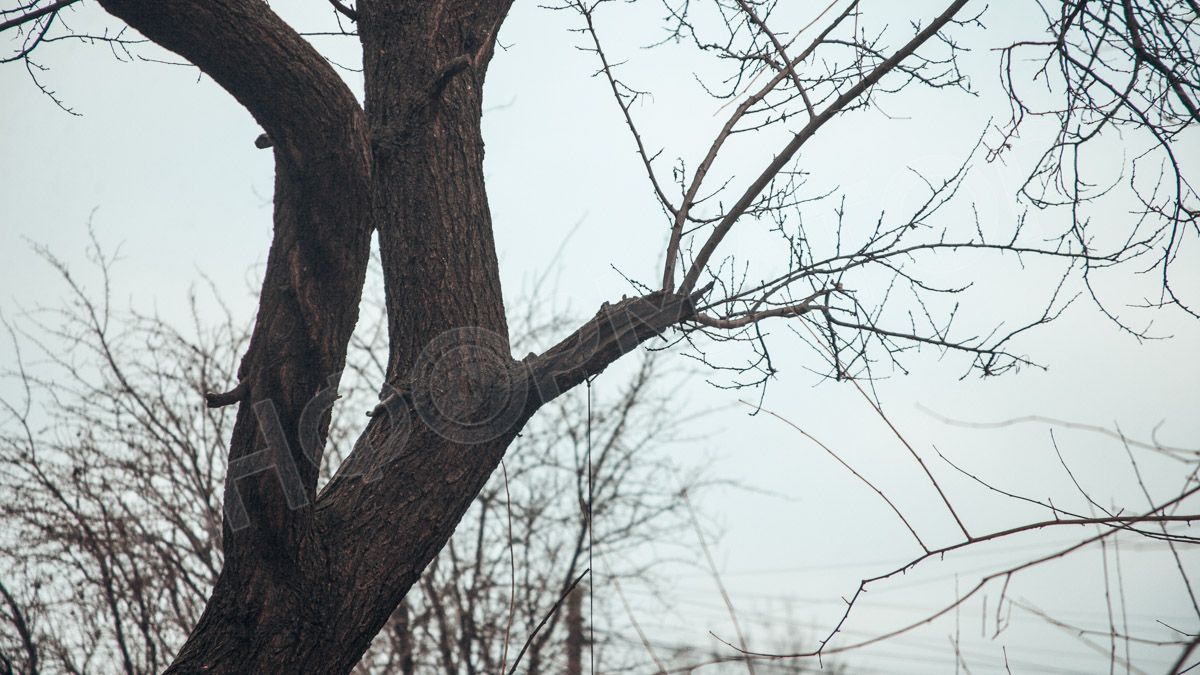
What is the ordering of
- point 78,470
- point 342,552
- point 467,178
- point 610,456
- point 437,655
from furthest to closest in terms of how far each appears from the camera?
1. point 610,456
2. point 437,655
3. point 78,470
4. point 467,178
5. point 342,552

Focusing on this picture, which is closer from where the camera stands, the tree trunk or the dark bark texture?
the dark bark texture

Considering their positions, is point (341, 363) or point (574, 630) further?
point (574, 630)

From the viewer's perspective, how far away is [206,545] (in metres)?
7.61

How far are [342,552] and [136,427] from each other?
20.0 ft

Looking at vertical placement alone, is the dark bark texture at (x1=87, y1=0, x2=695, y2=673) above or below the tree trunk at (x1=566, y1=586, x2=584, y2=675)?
below

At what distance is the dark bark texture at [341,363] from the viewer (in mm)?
2238

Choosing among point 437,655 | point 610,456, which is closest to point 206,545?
point 437,655

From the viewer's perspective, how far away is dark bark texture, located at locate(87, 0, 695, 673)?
224 cm

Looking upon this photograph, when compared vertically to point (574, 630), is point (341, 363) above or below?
below

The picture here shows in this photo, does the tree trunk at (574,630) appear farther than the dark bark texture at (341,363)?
Yes

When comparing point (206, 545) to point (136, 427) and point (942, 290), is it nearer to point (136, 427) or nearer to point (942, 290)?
point (136, 427)

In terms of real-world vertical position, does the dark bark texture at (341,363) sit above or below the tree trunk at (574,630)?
below

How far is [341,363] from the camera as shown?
2.45 meters

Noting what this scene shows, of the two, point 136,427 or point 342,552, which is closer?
point 342,552
